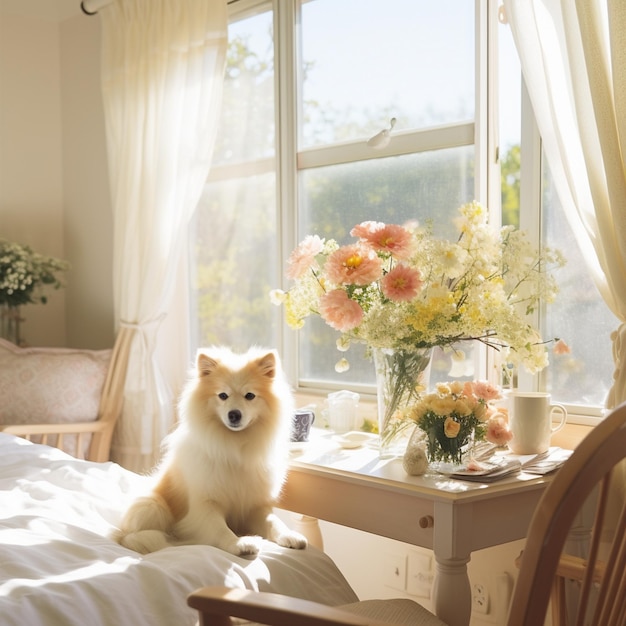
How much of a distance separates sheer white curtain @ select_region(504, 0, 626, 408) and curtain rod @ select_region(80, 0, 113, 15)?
1.93m

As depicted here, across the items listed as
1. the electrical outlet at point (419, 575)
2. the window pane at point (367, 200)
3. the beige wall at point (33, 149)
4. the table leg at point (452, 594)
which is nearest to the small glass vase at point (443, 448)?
the table leg at point (452, 594)

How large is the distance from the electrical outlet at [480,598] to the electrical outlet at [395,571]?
250mm

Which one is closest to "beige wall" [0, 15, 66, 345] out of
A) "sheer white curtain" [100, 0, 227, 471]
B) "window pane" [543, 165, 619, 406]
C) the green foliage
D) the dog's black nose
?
"sheer white curtain" [100, 0, 227, 471]

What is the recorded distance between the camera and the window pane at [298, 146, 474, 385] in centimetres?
248

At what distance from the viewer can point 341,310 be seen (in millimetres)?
1876

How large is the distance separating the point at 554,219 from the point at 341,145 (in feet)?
2.78

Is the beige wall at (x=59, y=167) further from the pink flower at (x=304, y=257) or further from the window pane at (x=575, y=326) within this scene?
the window pane at (x=575, y=326)

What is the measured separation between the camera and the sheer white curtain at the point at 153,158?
2.98 meters

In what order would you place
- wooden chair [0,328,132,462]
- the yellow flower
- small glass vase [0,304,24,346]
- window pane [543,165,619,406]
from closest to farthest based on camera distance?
the yellow flower → window pane [543,165,619,406] → wooden chair [0,328,132,462] → small glass vase [0,304,24,346]

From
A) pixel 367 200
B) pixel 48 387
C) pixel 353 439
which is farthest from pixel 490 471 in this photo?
pixel 48 387

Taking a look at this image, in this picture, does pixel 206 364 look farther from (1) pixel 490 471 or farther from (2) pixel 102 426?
(2) pixel 102 426

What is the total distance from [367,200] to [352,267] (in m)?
0.87

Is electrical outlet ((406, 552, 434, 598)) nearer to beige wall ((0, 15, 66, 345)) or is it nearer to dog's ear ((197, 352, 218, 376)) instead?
dog's ear ((197, 352, 218, 376))

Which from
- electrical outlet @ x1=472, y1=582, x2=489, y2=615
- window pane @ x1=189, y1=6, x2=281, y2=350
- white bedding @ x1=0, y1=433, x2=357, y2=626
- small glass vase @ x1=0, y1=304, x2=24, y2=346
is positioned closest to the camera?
white bedding @ x1=0, y1=433, x2=357, y2=626
